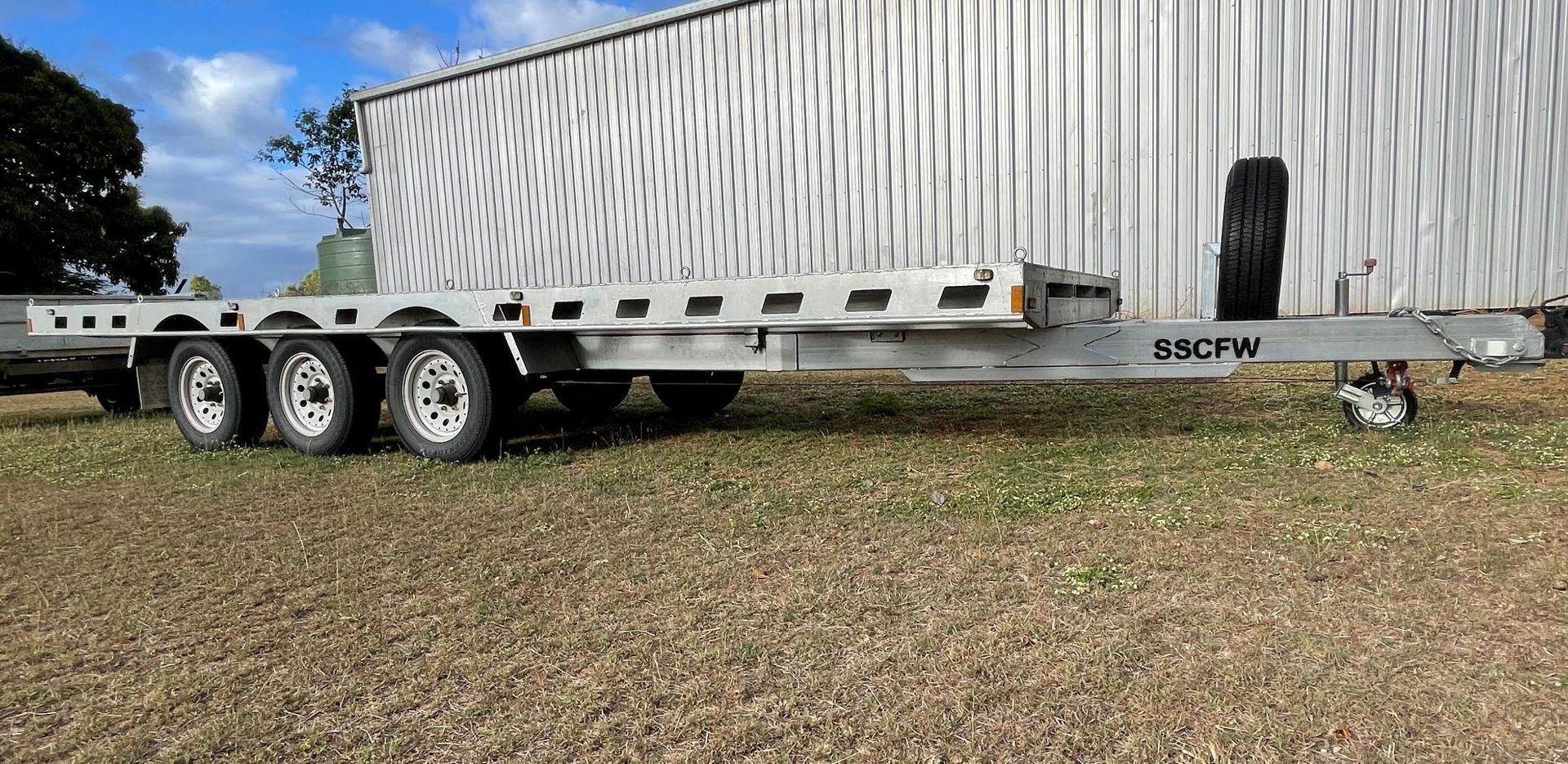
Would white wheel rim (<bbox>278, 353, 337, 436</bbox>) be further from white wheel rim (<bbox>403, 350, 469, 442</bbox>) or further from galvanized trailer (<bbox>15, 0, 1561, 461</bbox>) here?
white wheel rim (<bbox>403, 350, 469, 442</bbox>)

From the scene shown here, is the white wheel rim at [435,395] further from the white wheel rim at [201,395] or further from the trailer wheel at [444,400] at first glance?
the white wheel rim at [201,395]

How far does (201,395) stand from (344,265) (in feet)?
15.8

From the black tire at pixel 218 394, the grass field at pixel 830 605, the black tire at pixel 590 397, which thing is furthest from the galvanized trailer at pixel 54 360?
the black tire at pixel 590 397

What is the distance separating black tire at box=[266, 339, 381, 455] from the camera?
214 inches

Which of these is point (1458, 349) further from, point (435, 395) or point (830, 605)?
point (435, 395)

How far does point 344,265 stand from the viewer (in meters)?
10.6

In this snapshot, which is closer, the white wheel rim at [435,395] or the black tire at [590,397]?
the white wheel rim at [435,395]

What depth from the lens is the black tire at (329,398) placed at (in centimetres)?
544

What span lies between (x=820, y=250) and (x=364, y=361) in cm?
575

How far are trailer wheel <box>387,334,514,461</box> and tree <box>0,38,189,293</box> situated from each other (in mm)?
20645

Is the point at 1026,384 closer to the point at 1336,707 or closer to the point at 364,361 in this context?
the point at 364,361

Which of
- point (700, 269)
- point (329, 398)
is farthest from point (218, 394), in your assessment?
point (700, 269)

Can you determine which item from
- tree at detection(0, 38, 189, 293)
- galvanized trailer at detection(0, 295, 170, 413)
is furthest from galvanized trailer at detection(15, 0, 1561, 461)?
tree at detection(0, 38, 189, 293)

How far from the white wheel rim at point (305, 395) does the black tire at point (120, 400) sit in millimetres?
4215
